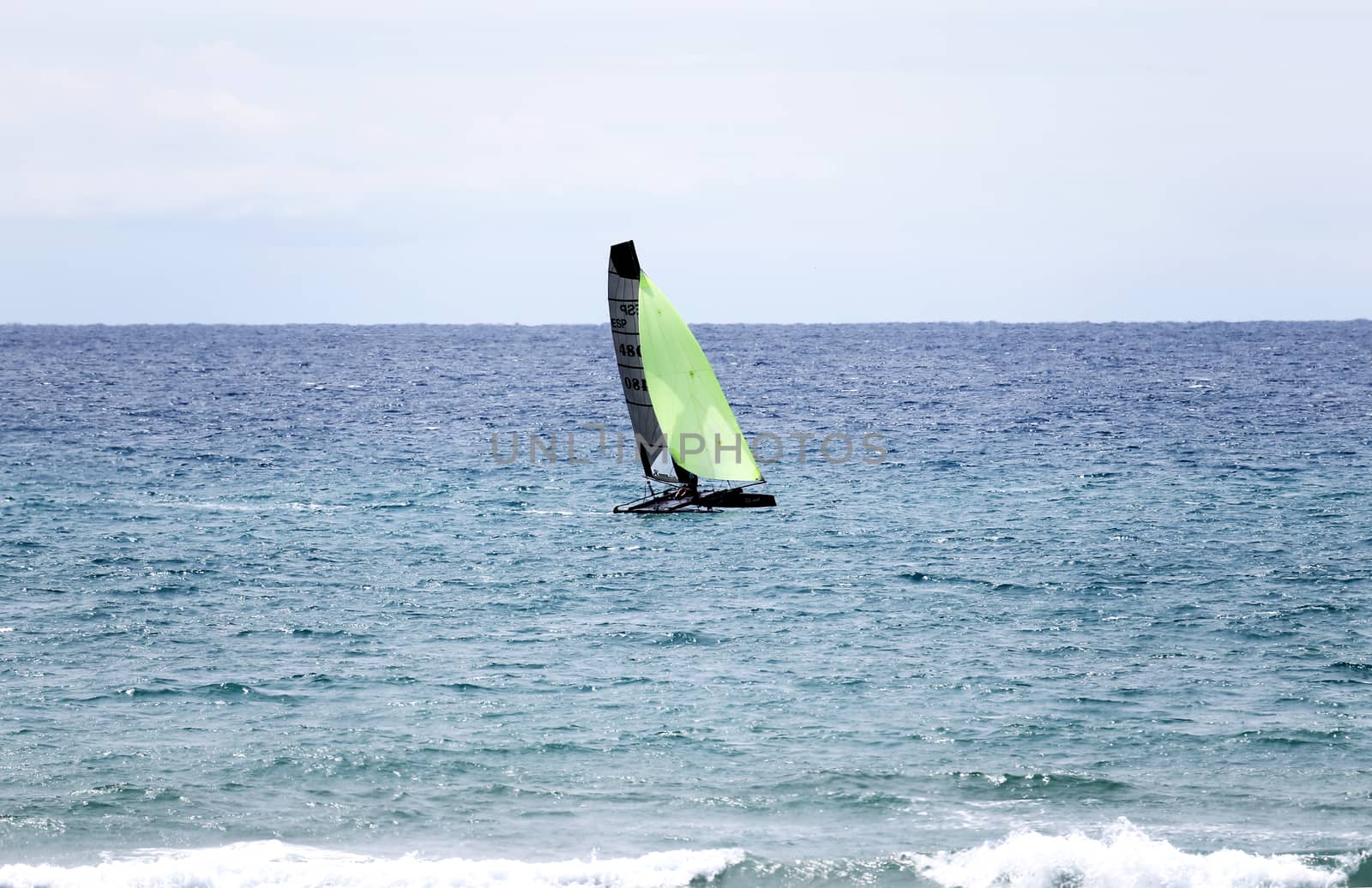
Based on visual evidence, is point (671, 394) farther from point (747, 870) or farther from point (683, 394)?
point (747, 870)

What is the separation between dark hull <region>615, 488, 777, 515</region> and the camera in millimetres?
54344

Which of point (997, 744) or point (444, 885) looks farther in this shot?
point (997, 744)

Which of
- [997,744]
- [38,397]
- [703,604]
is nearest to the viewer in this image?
[997,744]

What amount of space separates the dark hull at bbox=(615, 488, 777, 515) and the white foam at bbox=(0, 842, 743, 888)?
30953 millimetres

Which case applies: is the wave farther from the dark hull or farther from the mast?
the dark hull

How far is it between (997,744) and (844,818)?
4878 mm

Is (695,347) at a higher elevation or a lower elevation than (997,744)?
higher

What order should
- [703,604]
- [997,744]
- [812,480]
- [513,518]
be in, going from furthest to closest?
[812,480]
[513,518]
[703,604]
[997,744]

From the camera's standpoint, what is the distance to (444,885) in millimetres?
22672

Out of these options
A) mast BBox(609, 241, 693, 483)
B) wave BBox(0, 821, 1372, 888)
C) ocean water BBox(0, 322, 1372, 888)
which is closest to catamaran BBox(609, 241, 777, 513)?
mast BBox(609, 241, 693, 483)

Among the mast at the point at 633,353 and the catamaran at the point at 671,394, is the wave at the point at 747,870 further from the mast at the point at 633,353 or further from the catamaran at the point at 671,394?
the mast at the point at 633,353

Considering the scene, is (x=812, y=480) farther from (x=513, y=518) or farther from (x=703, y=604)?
(x=703, y=604)

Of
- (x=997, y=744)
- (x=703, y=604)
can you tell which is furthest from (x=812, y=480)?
(x=997, y=744)

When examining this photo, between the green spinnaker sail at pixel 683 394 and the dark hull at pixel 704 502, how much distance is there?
124 centimetres
